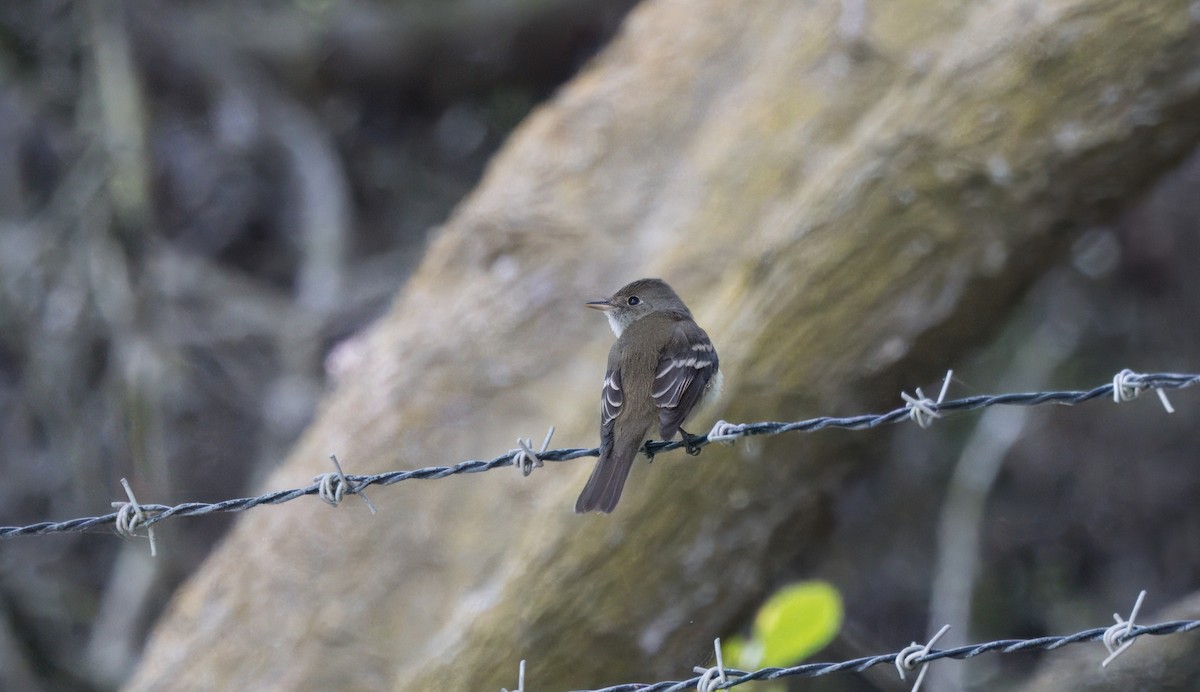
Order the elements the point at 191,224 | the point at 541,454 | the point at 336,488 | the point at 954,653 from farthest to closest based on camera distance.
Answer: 1. the point at 191,224
2. the point at 336,488
3. the point at 541,454
4. the point at 954,653

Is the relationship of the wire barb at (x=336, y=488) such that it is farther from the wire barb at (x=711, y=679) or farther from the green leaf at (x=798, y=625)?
the green leaf at (x=798, y=625)

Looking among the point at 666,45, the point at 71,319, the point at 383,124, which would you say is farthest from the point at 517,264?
the point at 383,124

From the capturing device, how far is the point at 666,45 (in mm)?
6410

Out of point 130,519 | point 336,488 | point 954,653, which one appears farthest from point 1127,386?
point 130,519

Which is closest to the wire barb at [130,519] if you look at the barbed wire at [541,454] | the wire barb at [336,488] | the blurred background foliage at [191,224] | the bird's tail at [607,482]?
the barbed wire at [541,454]

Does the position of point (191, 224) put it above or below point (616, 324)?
above

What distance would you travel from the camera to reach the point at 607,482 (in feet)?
12.5

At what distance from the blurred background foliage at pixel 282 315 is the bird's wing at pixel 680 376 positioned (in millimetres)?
2556

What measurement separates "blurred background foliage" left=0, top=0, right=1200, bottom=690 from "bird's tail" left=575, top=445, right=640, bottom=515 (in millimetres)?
2845

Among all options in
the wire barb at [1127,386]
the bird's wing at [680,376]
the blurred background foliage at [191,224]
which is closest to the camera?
the wire barb at [1127,386]

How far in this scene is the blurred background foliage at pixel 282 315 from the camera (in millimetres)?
7527

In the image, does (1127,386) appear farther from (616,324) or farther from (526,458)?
(616,324)

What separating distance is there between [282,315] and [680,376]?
5012 mm

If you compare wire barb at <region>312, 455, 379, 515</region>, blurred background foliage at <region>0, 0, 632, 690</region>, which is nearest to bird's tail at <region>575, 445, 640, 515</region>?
wire barb at <region>312, 455, 379, 515</region>
